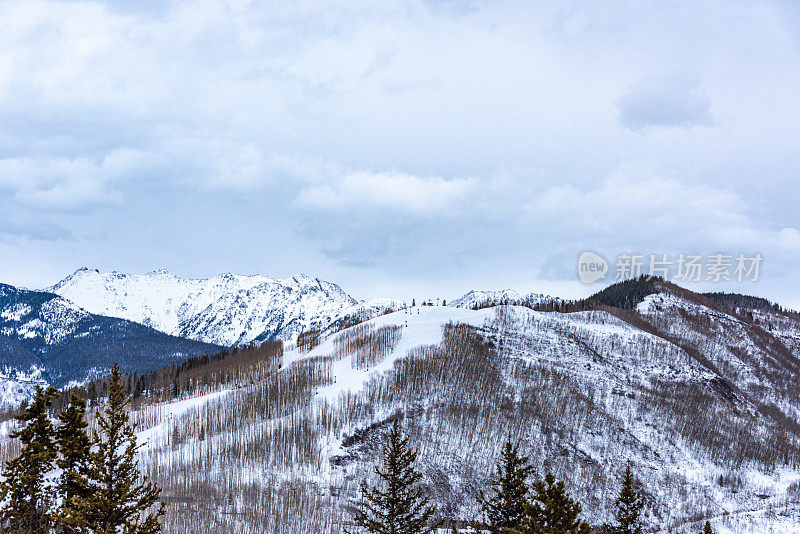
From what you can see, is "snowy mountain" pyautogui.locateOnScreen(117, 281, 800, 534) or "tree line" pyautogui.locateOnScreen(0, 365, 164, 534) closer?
"tree line" pyautogui.locateOnScreen(0, 365, 164, 534)

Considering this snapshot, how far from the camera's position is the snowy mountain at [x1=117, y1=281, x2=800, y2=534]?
9356 cm

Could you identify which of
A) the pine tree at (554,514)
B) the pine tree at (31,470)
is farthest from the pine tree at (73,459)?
the pine tree at (554,514)

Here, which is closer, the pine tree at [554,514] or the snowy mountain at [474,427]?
the pine tree at [554,514]

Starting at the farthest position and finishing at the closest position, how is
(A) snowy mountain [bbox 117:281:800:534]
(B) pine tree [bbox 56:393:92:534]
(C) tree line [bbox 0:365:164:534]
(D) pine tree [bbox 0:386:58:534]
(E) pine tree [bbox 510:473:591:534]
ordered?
1. (A) snowy mountain [bbox 117:281:800:534]
2. (B) pine tree [bbox 56:393:92:534]
3. (D) pine tree [bbox 0:386:58:534]
4. (C) tree line [bbox 0:365:164:534]
5. (E) pine tree [bbox 510:473:591:534]

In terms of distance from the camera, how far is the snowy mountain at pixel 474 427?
93.6 meters

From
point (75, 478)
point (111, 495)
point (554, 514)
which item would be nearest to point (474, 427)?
point (111, 495)

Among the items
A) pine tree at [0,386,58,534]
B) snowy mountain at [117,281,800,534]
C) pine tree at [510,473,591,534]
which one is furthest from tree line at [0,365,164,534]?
snowy mountain at [117,281,800,534]

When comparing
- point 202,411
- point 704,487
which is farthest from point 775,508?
point 202,411

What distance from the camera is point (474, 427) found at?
367 feet

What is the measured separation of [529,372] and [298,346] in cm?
7180

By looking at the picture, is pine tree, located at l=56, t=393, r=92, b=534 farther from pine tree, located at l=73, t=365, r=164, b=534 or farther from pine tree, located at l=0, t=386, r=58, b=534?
pine tree, located at l=0, t=386, r=58, b=534

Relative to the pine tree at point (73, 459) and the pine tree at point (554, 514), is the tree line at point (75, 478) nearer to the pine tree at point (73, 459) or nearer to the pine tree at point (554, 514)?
the pine tree at point (73, 459)

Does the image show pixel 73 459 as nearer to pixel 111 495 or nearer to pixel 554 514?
pixel 111 495

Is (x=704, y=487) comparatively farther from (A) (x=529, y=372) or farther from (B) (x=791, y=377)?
(B) (x=791, y=377)
